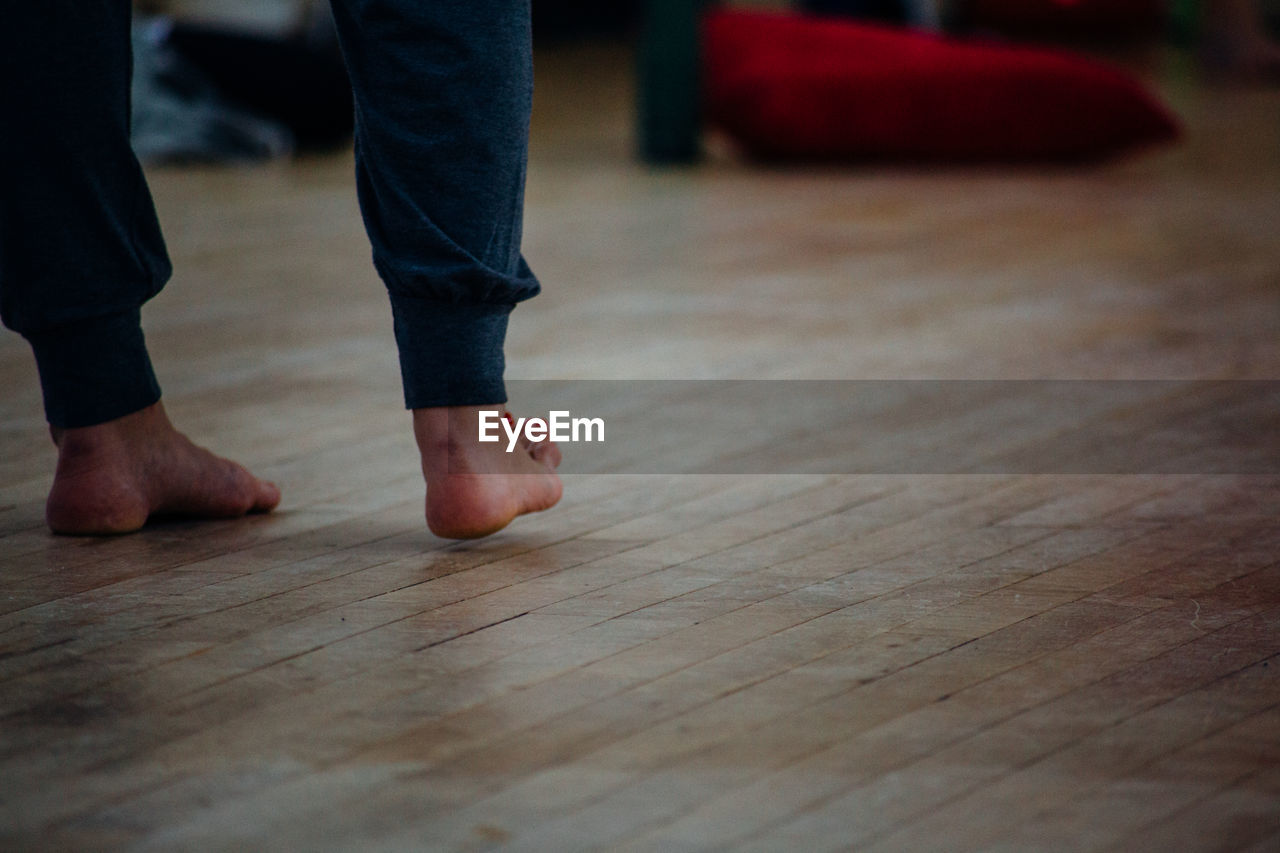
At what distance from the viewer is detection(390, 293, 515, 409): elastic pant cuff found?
1059 mm

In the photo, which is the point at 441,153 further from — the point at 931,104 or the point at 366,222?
the point at 931,104

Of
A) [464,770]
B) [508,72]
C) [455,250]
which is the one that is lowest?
[464,770]

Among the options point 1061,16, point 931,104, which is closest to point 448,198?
point 931,104

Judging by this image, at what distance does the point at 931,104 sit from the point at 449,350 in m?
2.44

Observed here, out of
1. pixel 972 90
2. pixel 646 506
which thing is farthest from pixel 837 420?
pixel 972 90

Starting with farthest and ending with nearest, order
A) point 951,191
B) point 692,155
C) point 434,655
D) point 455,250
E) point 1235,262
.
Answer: point 692,155 → point 951,191 → point 1235,262 → point 455,250 → point 434,655

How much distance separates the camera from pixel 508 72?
1026 mm

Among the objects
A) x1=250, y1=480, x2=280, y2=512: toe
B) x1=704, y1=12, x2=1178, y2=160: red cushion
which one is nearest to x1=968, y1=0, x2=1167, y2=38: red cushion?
x1=704, y1=12, x2=1178, y2=160: red cushion

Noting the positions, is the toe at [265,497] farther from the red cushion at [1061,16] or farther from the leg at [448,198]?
the red cushion at [1061,16]

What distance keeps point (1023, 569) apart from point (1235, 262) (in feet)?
4.73

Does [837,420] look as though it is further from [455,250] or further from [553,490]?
[455,250]

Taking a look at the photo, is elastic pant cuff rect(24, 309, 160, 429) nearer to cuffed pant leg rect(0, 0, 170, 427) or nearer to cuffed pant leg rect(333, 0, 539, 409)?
cuffed pant leg rect(0, 0, 170, 427)

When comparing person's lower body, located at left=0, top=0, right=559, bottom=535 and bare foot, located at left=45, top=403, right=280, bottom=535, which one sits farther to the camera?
bare foot, located at left=45, top=403, right=280, bottom=535

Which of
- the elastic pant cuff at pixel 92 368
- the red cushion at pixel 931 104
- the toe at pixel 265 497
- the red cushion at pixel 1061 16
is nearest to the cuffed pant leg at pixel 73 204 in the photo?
the elastic pant cuff at pixel 92 368
